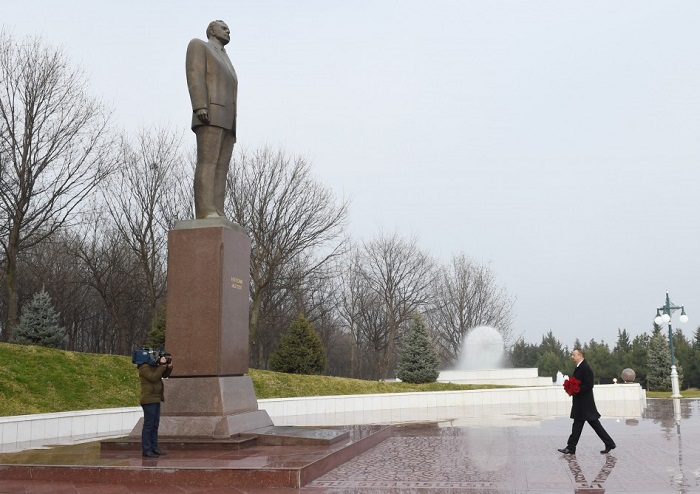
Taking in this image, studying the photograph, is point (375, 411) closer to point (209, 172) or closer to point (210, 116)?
point (209, 172)

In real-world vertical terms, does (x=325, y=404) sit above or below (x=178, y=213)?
below

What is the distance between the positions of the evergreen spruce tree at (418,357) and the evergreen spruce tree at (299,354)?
3603 millimetres

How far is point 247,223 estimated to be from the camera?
33344 mm

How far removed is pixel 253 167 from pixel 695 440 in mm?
25588

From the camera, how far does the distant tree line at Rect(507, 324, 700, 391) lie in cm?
3997

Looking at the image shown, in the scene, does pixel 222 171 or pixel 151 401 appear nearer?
pixel 151 401

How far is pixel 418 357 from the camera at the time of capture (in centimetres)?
2753

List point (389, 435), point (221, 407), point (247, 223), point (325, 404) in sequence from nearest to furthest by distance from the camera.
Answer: point (221, 407)
point (389, 435)
point (325, 404)
point (247, 223)

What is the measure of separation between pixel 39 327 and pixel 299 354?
33.2ft

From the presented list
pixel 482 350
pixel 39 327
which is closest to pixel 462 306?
pixel 482 350

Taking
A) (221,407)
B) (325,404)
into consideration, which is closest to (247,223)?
(325,404)

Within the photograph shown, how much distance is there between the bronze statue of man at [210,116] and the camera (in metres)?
11.5

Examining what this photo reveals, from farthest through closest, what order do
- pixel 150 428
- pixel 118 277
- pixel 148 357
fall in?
pixel 118 277
pixel 148 357
pixel 150 428

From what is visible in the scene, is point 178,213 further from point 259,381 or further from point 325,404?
point 325,404
